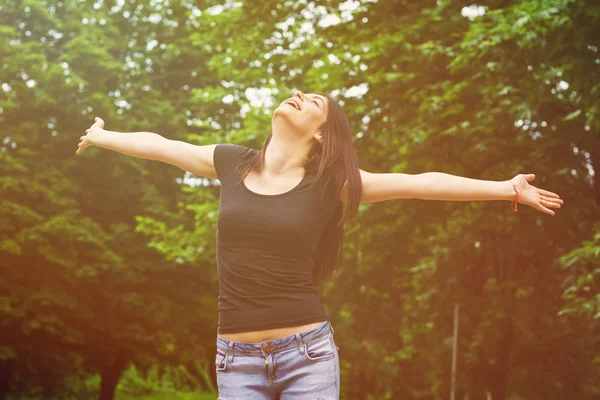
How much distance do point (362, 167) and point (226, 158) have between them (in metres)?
11.6

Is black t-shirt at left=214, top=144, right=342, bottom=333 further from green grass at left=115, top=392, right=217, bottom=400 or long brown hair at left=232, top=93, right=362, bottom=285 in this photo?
green grass at left=115, top=392, right=217, bottom=400

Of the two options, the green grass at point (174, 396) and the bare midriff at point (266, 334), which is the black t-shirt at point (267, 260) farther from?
the green grass at point (174, 396)

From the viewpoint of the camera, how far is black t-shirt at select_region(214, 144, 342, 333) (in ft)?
9.52

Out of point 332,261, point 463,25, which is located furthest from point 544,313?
point 332,261

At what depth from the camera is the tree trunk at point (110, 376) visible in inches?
930

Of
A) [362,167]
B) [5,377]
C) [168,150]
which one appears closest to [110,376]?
[5,377]

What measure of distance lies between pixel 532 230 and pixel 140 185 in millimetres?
11783

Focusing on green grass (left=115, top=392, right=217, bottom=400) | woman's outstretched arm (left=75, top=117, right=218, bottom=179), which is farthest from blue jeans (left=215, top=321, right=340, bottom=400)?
green grass (left=115, top=392, right=217, bottom=400)

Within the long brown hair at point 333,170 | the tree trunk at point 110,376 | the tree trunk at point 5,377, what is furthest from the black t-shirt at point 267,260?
the tree trunk at point 110,376

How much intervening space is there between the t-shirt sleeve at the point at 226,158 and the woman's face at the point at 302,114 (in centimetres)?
20

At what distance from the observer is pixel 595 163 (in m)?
14.5

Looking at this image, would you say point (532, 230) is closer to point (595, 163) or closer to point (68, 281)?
point (595, 163)

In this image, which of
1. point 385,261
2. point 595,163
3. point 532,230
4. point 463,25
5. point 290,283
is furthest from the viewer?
point 385,261

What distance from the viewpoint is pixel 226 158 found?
3254 mm
